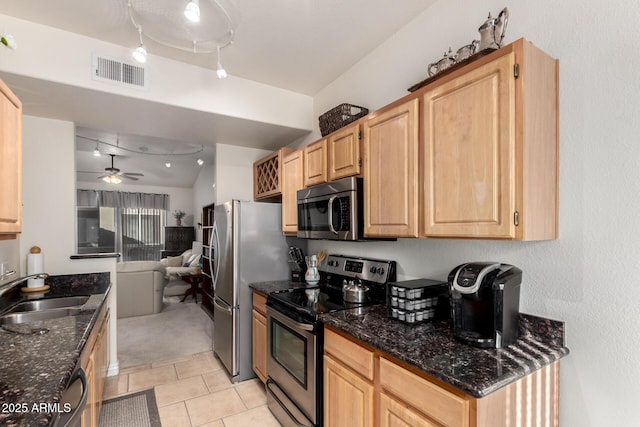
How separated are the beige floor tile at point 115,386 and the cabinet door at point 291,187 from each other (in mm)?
1956

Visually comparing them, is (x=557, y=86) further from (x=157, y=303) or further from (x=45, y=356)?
(x=157, y=303)

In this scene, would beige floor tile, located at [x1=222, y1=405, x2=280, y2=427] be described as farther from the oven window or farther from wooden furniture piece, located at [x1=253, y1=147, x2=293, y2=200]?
wooden furniture piece, located at [x1=253, y1=147, x2=293, y2=200]

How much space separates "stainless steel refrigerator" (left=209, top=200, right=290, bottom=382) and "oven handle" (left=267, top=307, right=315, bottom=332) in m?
0.55

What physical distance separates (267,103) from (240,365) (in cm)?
246

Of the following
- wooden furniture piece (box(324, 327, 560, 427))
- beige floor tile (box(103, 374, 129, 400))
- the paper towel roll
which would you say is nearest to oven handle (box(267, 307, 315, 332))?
wooden furniture piece (box(324, 327, 560, 427))

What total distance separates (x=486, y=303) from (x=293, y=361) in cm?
135

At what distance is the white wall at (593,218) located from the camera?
3.90ft

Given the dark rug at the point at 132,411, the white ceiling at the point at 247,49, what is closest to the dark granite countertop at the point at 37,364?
the dark rug at the point at 132,411

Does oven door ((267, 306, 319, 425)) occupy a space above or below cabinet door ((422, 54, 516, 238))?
below

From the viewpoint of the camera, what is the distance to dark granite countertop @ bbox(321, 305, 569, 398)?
42.8 inches

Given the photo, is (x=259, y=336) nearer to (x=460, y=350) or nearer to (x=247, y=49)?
(x=460, y=350)

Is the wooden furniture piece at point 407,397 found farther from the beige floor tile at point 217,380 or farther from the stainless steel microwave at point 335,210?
the beige floor tile at point 217,380

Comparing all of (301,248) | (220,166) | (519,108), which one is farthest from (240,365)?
(519,108)

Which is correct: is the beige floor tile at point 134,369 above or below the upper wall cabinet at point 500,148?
below
